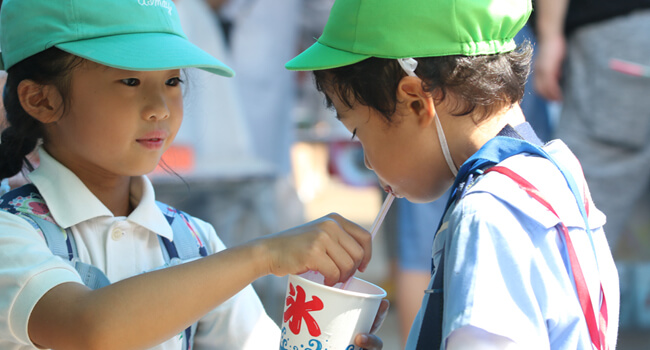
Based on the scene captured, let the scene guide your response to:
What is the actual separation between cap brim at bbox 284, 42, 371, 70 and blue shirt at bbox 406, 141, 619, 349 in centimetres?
38

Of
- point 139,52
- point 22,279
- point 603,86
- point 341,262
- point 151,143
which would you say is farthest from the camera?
point 603,86

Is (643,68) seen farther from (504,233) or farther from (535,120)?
(504,233)

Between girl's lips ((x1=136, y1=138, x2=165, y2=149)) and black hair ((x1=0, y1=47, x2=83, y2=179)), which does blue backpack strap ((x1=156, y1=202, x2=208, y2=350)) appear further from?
black hair ((x1=0, y1=47, x2=83, y2=179))

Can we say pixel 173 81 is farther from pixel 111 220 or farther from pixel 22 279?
pixel 22 279

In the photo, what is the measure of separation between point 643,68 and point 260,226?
7.59 feet

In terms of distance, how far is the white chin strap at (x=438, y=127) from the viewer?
4.57 ft

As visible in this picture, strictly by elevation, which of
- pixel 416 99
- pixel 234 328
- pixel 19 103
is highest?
pixel 416 99

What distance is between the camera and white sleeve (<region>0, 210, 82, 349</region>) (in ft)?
4.14

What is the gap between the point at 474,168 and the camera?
4.24 ft

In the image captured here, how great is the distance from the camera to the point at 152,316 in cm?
125

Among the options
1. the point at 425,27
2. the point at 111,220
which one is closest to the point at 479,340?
the point at 425,27

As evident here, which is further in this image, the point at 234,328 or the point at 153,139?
the point at 234,328

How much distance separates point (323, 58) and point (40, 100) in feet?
2.19

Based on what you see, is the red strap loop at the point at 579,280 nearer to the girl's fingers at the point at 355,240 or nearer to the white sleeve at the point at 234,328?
the girl's fingers at the point at 355,240
